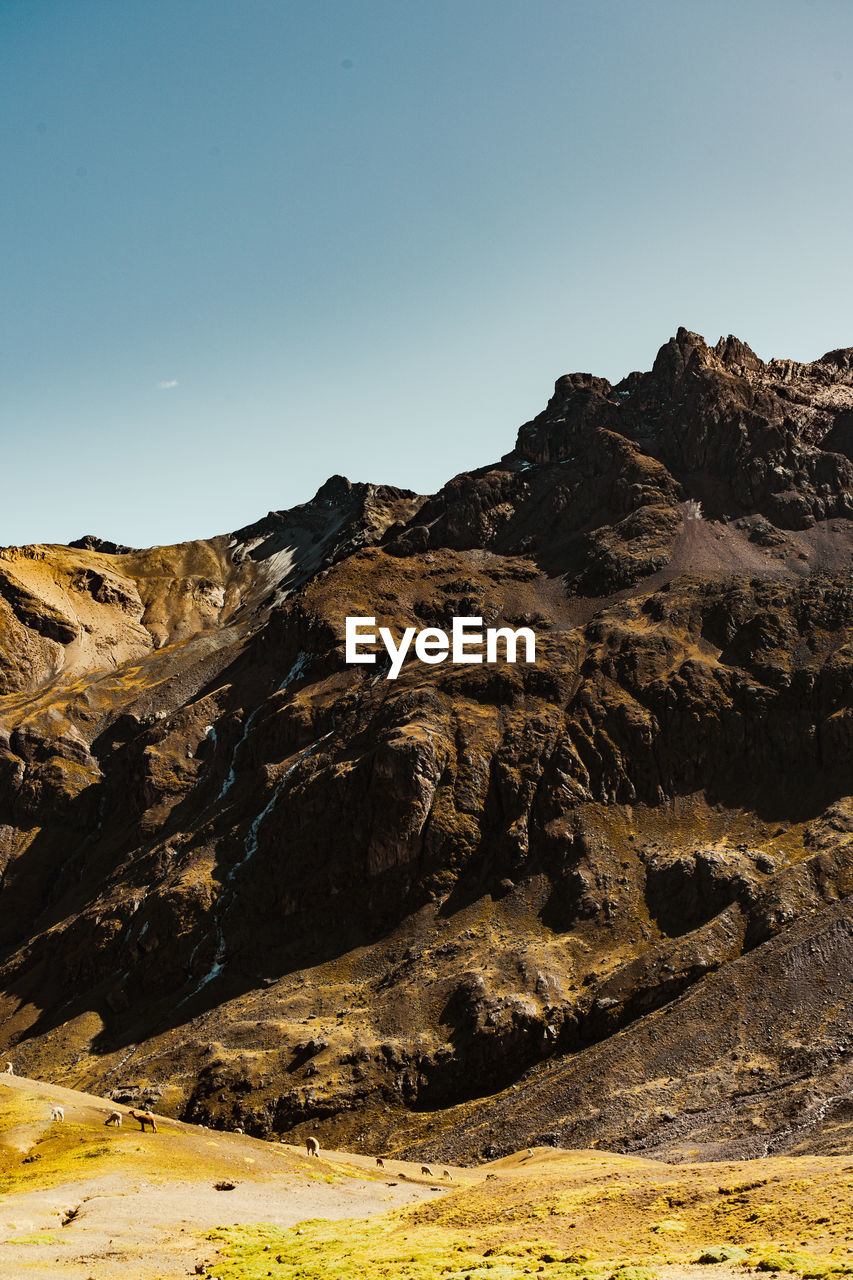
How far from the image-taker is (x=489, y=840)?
18375 cm

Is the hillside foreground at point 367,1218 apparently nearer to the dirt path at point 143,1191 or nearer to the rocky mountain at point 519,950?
the dirt path at point 143,1191

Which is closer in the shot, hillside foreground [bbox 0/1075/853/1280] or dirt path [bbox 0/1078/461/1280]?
hillside foreground [bbox 0/1075/853/1280]

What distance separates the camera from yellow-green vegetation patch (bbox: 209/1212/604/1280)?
4028cm

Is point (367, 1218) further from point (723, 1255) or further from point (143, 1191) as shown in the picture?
point (723, 1255)

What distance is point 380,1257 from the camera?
4547 centimetres

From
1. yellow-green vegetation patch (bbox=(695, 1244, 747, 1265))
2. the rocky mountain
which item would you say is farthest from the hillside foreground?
the rocky mountain

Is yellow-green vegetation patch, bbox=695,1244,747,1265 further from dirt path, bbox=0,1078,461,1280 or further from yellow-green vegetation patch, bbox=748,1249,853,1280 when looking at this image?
dirt path, bbox=0,1078,461,1280

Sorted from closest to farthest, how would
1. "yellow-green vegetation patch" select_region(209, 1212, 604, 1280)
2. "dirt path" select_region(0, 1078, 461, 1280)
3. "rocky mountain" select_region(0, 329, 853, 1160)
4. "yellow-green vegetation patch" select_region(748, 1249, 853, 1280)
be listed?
1. "yellow-green vegetation patch" select_region(748, 1249, 853, 1280)
2. "yellow-green vegetation patch" select_region(209, 1212, 604, 1280)
3. "dirt path" select_region(0, 1078, 461, 1280)
4. "rocky mountain" select_region(0, 329, 853, 1160)

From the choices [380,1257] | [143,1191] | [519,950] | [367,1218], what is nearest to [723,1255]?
[380,1257]

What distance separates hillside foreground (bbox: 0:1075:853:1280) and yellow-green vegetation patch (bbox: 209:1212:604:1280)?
0.40ft

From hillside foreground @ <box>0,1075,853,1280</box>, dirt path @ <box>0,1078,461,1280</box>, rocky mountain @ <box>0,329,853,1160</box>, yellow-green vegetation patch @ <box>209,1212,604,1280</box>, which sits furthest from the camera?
rocky mountain @ <box>0,329,853,1160</box>

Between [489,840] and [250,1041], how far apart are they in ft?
185

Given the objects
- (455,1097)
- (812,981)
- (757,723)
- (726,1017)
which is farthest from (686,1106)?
(757,723)

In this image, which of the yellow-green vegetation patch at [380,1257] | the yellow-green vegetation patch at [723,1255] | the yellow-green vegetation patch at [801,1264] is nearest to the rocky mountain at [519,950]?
the yellow-green vegetation patch at [380,1257]
